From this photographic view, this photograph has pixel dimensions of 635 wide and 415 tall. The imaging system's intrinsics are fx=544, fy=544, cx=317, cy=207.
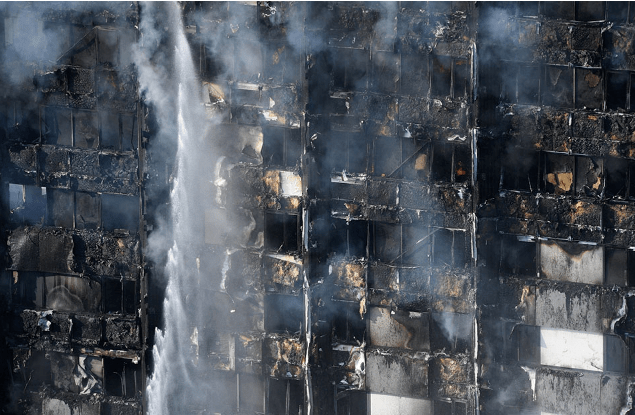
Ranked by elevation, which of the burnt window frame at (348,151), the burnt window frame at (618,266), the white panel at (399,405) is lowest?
the white panel at (399,405)

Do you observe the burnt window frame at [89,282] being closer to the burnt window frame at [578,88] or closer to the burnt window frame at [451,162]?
the burnt window frame at [451,162]

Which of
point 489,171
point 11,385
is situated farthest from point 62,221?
point 489,171

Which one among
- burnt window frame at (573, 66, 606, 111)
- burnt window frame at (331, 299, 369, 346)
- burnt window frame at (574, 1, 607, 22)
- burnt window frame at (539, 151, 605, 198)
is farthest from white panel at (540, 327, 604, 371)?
burnt window frame at (574, 1, 607, 22)

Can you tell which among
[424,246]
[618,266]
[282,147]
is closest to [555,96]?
[618,266]

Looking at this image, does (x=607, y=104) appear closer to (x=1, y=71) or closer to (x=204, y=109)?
(x=204, y=109)

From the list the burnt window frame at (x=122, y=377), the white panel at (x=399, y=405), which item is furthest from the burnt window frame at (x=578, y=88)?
the burnt window frame at (x=122, y=377)

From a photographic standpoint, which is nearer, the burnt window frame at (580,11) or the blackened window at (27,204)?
the burnt window frame at (580,11)

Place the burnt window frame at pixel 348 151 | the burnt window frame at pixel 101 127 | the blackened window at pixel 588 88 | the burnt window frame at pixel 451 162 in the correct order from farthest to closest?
the burnt window frame at pixel 101 127 < the burnt window frame at pixel 348 151 < the burnt window frame at pixel 451 162 < the blackened window at pixel 588 88

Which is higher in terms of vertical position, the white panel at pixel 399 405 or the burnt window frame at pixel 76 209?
the burnt window frame at pixel 76 209

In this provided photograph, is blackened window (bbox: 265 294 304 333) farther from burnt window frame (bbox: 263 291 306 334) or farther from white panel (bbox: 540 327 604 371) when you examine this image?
white panel (bbox: 540 327 604 371)
